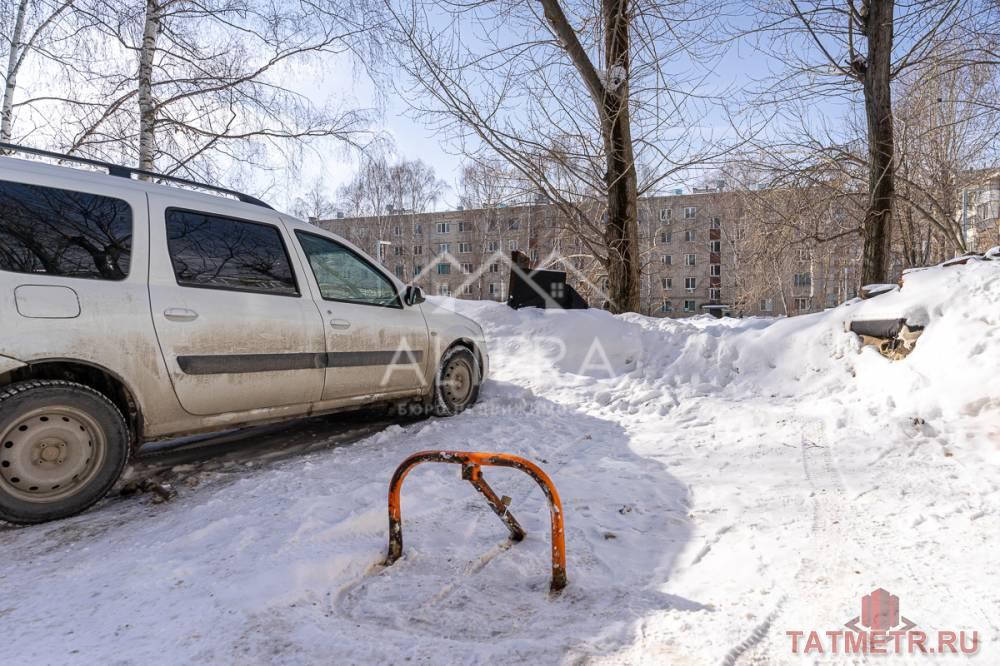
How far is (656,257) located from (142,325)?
19935 mm

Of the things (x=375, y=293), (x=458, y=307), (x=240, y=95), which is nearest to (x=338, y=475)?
(x=375, y=293)

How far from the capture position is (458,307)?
9.83m

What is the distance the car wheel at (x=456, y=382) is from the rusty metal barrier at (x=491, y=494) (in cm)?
267

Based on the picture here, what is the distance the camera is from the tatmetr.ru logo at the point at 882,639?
1.74 m

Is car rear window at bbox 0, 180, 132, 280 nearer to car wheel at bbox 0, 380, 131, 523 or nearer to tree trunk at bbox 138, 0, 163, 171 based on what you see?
car wheel at bbox 0, 380, 131, 523

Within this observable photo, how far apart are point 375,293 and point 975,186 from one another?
874 inches

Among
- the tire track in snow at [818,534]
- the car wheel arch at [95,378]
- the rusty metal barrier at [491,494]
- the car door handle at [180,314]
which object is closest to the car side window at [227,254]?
the car door handle at [180,314]

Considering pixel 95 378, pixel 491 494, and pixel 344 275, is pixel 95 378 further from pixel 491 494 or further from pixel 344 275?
pixel 491 494

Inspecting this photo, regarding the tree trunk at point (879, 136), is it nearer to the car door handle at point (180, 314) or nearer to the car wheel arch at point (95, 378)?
the car door handle at point (180, 314)

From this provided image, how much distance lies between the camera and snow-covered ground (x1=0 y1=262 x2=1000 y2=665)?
72.1 inches

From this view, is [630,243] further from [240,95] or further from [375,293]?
[240,95]

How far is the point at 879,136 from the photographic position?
29.3 feet

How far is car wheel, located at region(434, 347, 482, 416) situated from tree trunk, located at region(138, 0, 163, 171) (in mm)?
7727

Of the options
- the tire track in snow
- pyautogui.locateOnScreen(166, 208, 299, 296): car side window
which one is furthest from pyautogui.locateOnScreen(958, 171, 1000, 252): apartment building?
pyautogui.locateOnScreen(166, 208, 299, 296): car side window
